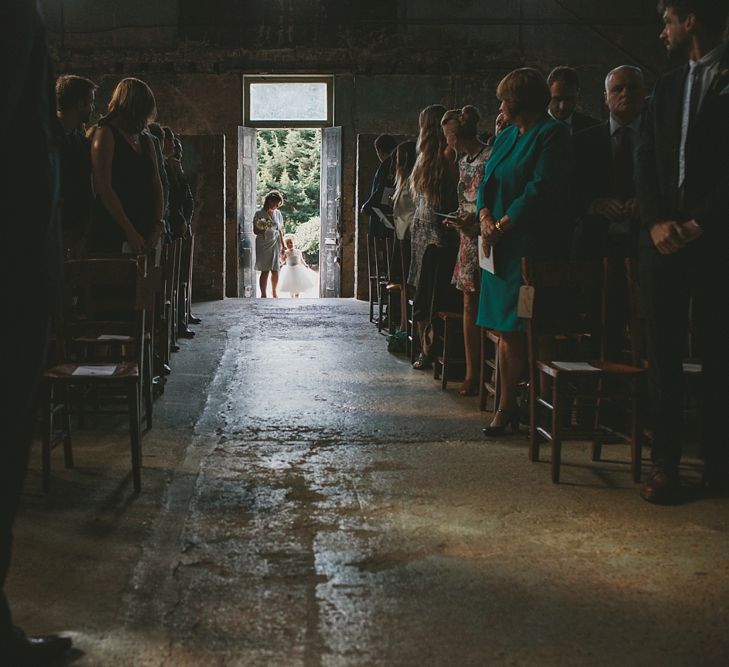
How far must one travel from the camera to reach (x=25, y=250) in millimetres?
1782

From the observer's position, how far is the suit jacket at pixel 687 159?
3285 mm

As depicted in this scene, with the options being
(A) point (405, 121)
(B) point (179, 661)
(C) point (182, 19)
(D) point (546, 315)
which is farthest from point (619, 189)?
(C) point (182, 19)

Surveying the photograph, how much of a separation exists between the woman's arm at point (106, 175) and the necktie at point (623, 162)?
2373 millimetres

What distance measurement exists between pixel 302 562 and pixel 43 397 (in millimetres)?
1334

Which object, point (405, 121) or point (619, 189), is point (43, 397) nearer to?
point (619, 189)

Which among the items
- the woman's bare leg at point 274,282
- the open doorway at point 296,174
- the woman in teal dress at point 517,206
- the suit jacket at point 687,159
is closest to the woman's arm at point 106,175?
the woman in teal dress at point 517,206

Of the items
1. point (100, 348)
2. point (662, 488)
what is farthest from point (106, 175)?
point (662, 488)

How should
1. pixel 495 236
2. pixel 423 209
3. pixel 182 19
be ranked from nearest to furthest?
pixel 495 236 → pixel 423 209 → pixel 182 19

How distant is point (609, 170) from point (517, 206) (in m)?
0.53

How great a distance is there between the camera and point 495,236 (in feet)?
14.1

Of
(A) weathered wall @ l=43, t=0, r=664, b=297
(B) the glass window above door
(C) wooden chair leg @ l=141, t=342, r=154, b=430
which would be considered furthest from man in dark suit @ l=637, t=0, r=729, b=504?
(B) the glass window above door

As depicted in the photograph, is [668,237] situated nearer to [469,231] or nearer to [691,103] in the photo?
[691,103]

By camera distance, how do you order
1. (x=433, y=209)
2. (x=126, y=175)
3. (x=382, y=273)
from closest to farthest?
(x=126, y=175), (x=433, y=209), (x=382, y=273)

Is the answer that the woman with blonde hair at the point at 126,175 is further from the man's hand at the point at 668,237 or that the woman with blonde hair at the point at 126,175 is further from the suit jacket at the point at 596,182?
the man's hand at the point at 668,237
